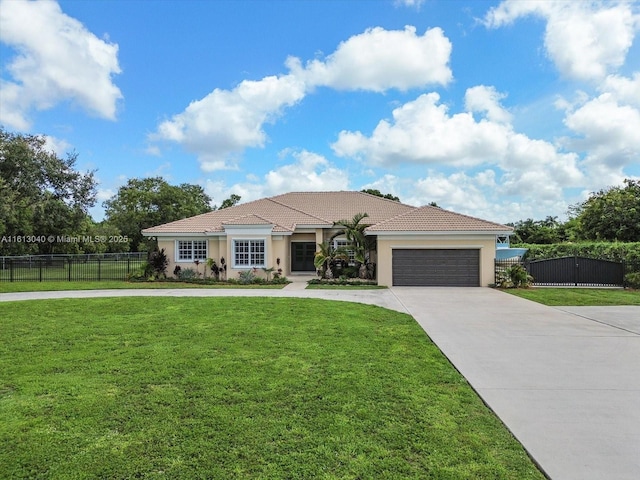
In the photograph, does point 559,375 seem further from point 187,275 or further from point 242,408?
point 187,275

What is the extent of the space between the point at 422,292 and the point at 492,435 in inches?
496

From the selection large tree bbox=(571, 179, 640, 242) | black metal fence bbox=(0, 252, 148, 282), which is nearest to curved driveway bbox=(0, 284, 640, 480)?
black metal fence bbox=(0, 252, 148, 282)

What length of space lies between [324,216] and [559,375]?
1944 cm

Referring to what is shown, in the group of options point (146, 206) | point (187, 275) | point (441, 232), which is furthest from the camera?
point (146, 206)

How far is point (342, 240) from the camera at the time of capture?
23234 mm

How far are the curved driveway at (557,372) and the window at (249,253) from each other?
9.71 metres

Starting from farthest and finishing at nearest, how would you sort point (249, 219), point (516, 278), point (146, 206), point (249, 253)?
point (146, 206) < point (249, 219) < point (249, 253) < point (516, 278)

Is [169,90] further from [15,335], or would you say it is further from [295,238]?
[15,335]

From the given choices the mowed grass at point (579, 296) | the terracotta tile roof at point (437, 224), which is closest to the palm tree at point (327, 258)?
the terracotta tile roof at point (437, 224)

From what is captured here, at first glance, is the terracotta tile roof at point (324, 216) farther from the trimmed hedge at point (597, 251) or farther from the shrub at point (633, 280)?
the trimmed hedge at point (597, 251)

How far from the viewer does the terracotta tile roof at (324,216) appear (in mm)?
19016

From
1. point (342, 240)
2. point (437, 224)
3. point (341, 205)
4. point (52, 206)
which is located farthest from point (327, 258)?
point (52, 206)

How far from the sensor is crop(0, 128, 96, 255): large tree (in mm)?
30938

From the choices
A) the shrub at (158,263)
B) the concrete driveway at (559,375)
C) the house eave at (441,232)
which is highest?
the house eave at (441,232)
